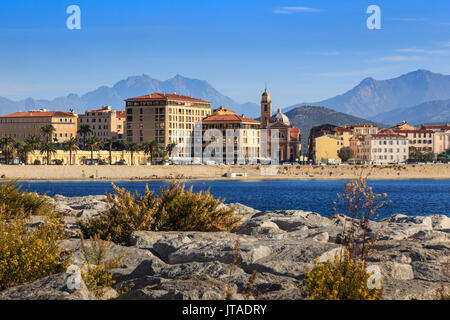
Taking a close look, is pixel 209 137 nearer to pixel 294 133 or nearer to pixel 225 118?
pixel 225 118

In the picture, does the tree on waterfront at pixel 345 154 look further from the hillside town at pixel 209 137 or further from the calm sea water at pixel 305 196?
the calm sea water at pixel 305 196

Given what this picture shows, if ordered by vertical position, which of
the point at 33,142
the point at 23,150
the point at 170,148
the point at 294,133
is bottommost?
the point at 23,150

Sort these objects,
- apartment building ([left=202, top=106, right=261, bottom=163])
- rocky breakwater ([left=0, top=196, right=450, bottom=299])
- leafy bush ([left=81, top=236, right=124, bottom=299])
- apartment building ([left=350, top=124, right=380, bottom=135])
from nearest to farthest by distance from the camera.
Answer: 1. rocky breakwater ([left=0, top=196, right=450, bottom=299])
2. leafy bush ([left=81, top=236, right=124, bottom=299])
3. apartment building ([left=202, top=106, right=261, bottom=163])
4. apartment building ([left=350, top=124, right=380, bottom=135])

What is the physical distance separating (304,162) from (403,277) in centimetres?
15462

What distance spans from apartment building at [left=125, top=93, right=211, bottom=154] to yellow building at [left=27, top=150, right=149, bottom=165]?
17138 mm

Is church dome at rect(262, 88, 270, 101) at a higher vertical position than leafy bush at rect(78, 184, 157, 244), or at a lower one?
higher

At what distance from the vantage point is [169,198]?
16188 mm

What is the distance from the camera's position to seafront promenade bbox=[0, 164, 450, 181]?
110938mm

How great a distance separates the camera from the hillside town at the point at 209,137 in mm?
155238

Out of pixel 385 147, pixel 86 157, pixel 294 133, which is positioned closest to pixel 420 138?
pixel 385 147

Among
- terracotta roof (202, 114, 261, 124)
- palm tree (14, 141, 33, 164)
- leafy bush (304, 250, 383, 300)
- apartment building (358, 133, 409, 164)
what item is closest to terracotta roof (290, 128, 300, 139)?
terracotta roof (202, 114, 261, 124)

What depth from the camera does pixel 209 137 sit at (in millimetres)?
168750

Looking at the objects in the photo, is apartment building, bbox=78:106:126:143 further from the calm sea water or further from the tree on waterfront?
the calm sea water

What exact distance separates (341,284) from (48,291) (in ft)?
13.4
